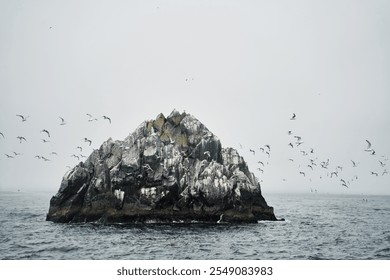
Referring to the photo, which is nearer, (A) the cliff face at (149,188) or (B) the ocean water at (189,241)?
(B) the ocean water at (189,241)

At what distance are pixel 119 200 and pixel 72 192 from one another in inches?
241

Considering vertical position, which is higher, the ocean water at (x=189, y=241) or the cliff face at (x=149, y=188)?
the cliff face at (x=149, y=188)

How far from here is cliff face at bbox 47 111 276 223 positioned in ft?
152

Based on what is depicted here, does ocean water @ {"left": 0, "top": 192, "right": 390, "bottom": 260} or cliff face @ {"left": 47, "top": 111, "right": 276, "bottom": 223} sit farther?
cliff face @ {"left": 47, "top": 111, "right": 276, "bottom": 223}

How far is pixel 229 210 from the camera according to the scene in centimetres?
4803

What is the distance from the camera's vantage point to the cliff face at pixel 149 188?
46469 millimetres

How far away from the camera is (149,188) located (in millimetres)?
46750

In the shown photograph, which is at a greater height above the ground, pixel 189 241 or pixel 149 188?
pixel 149 188

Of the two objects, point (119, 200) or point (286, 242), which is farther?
point (119, 200)

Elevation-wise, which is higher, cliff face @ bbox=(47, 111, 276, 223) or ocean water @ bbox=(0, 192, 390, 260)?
cliff face @ bbox=(47, 111, 276, 223)
